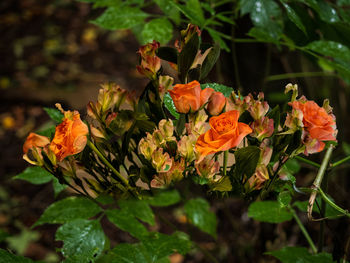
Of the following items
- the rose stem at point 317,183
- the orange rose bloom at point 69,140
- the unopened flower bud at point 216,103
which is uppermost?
the unopened flower bud at point 216,103

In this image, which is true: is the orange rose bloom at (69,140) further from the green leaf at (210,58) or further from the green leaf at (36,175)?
the green leaf at (36,175)

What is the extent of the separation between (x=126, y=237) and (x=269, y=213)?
1393mm

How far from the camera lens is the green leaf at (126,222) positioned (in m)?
0.91

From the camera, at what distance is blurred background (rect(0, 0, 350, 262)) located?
1535 millimetres

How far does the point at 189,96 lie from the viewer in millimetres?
559

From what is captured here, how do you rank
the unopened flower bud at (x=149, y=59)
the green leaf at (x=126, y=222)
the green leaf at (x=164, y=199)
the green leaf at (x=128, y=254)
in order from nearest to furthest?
the unopened flower bud at (x=149, y=59)
the green leaf at (x=128, y=254)
the green leaf at (x=126, y=222)
the green leaf at (x=164, y=199)

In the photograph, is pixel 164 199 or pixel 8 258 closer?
pixel 8 258

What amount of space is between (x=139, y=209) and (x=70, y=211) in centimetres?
18

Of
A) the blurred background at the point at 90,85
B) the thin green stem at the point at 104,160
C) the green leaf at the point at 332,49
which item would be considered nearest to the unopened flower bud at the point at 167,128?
the thin green stem at the point at 104,160

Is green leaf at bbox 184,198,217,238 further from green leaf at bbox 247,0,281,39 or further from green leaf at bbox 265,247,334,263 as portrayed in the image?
green leaf at bbox 247,0,281,39

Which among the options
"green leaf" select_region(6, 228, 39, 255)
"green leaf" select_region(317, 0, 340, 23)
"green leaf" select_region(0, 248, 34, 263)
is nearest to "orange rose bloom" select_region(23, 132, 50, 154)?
"green leaf" select_region(0, 248, 34, 263)

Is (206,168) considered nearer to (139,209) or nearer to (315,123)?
(315,123)

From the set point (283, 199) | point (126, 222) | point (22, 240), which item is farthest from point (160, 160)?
point (22, 240)

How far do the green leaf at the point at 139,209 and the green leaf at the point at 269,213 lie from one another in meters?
0.27
